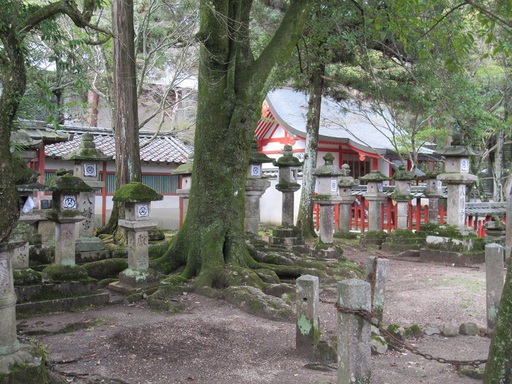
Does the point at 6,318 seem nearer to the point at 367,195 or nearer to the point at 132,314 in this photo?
the point at 132,314

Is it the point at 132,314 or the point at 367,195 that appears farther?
the point at 367,195

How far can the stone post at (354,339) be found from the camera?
4.35 meters

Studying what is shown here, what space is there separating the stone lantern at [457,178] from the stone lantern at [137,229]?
8.37 m

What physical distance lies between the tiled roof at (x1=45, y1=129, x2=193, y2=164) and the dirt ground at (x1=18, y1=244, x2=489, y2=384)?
37.6 ft

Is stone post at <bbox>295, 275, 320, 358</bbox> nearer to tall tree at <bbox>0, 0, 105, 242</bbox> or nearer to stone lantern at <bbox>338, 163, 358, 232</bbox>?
tall tree at <bbox>0, 0, 105, 242</bbox>

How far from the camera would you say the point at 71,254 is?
331 inches

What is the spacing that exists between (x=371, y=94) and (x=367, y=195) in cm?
333

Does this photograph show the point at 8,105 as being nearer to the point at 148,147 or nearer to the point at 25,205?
the point at 25,205

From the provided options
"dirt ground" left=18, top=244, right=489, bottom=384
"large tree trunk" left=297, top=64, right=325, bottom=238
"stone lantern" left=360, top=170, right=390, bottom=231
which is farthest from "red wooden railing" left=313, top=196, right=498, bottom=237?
"dirt ground" left=18, top=244, right=489, bottom=384

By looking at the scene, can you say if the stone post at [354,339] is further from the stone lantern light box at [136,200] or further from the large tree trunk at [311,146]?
the large tree trunk at [311,146]

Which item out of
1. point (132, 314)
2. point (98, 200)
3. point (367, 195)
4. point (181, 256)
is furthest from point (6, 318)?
point (98, 200)

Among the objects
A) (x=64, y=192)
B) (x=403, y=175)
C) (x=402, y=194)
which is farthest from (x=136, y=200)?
(x=402, y=194)

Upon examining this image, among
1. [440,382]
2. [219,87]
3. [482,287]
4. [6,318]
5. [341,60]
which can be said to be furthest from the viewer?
[341,60]

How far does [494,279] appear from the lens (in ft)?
23.3
